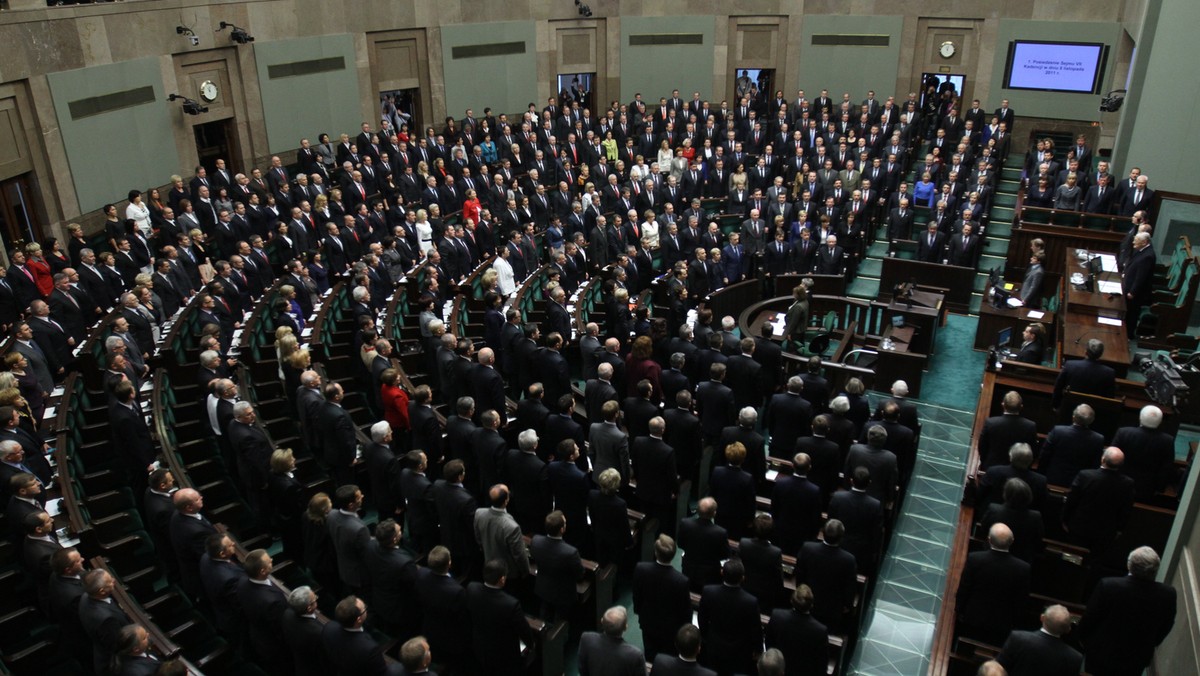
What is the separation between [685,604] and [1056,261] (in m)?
10.0

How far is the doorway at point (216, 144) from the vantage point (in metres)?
16.1

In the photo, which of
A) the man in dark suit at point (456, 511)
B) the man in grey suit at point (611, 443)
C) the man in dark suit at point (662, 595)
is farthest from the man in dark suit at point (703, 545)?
the man in dark suit at point (456, 511)

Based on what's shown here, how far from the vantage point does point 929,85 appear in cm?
2070

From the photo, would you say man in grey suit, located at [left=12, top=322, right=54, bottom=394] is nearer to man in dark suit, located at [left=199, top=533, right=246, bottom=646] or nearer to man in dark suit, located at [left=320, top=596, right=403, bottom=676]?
man in dark suit, located at [left=199, top=533, right=246, bottom=646]

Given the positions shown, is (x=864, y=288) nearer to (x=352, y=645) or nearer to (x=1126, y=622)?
(x=1126, y=622)

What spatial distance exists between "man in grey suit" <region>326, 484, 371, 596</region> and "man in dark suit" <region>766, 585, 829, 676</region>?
8.76 ft

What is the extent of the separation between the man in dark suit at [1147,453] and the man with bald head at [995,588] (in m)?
1.83

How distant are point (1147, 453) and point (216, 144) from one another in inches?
622

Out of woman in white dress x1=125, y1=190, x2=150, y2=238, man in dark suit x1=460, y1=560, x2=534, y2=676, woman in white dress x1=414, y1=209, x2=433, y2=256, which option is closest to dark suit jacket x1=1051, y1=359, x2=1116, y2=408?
man in dark suit x1=460, y1=560, x2=534, y2=676

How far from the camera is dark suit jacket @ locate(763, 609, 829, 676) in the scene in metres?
5.02

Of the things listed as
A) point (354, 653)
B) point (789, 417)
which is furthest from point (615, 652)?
point (789, 417)

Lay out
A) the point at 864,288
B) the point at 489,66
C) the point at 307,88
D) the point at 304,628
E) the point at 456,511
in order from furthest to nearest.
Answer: the point at 489,66 < the point at 307,88 < the point at 864,288 < the point at 456,511 < the point at 304,628

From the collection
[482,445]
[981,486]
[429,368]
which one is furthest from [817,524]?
[429,368]

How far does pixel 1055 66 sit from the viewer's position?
18922 mm
